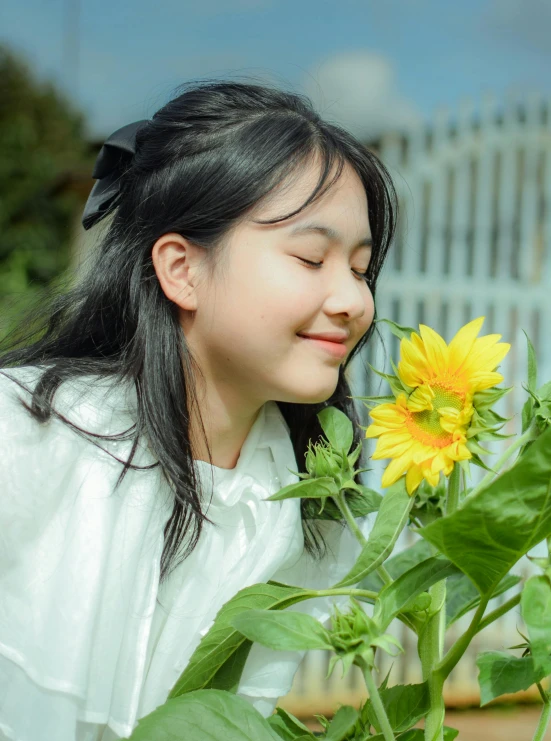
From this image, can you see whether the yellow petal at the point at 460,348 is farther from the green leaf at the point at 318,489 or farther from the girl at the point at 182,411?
the girl at the point at 182,411

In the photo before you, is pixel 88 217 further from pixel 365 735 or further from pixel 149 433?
pixel 365 735

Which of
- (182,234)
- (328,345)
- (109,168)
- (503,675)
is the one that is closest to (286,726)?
(503,675)

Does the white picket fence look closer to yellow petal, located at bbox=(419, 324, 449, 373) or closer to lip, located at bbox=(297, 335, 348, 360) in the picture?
lip, located at bbox=(297, 335, 348, 360)

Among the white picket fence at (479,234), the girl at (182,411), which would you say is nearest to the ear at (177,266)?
the girl at (182,411)

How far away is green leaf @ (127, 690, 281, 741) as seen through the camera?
2.00 feet

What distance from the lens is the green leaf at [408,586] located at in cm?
65

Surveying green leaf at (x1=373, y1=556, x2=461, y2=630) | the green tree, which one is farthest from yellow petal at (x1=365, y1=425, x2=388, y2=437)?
the green tree

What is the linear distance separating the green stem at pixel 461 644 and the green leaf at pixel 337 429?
0.20 m

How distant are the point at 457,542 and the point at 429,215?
2631 mm

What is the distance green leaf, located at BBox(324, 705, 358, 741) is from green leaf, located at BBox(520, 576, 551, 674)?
0.47 ft

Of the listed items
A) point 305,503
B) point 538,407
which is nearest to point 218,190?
point 305,503

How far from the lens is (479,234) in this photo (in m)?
3.11

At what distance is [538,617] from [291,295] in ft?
1.64

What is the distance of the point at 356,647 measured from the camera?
2.06ft
